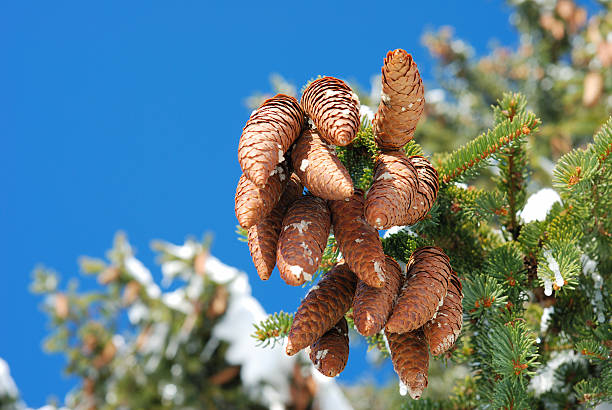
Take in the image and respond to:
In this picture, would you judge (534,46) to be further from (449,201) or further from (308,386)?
(449,201)

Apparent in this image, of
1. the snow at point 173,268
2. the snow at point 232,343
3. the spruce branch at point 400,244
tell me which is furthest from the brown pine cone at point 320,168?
the snow at point 173,268

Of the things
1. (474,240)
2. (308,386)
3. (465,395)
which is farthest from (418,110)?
(308,386)

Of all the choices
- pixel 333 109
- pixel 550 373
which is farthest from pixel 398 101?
pixel 550 373

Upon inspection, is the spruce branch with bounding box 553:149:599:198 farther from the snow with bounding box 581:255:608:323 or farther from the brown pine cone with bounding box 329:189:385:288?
the brown pine cone with bounding box 329:189:385:288

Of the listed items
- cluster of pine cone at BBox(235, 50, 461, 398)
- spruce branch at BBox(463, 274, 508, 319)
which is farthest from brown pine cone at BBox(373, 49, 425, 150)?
spruce branch at BBox(463, 274, 508, 319)

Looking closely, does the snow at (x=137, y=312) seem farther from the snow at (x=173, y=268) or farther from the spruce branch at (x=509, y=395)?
the spruce branch at (x=509, y=395)

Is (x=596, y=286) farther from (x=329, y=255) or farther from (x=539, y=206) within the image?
(x=329, y=255)
